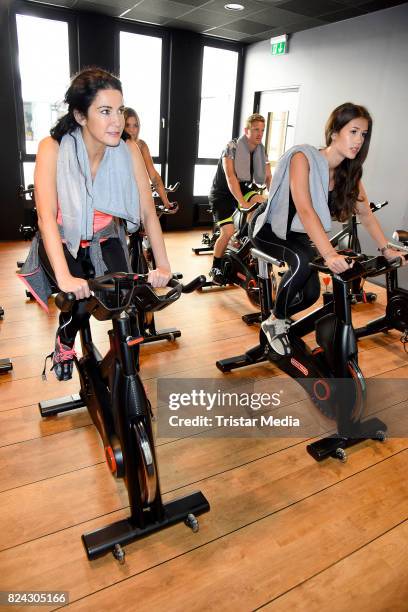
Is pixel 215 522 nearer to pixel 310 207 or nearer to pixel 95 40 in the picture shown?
pixel 310 207

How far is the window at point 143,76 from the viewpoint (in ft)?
18.7

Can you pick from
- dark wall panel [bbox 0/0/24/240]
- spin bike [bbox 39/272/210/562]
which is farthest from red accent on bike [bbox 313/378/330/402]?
dark wall panel [bbox 0/0/24/240]

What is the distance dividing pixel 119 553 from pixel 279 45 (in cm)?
629

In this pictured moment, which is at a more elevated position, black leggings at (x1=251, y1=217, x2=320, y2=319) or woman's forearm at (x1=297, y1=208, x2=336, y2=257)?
woman's forearm at (x1=297, y1=208, x2=336, y2=257)

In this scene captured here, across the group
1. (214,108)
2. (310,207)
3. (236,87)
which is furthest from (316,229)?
(236,87)

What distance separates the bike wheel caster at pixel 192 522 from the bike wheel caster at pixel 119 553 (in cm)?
26

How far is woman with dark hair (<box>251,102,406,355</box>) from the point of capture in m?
1.95

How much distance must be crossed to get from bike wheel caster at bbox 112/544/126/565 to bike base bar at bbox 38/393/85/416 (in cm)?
89

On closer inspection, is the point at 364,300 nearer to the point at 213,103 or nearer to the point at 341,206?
the point at 341,206

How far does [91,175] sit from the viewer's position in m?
1.61

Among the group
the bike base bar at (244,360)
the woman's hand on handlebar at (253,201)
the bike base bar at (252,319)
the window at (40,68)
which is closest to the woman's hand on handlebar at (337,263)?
the bike base bar at (244,360)

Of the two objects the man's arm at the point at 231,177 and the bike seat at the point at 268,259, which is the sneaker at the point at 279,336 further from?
the man's arm at the point at 231,177

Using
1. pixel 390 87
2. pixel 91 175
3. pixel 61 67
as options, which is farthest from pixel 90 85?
pixel 61 67

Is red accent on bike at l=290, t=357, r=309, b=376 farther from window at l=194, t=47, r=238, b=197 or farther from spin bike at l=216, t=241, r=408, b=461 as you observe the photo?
window at l=194, t=47, r=238, b=197
